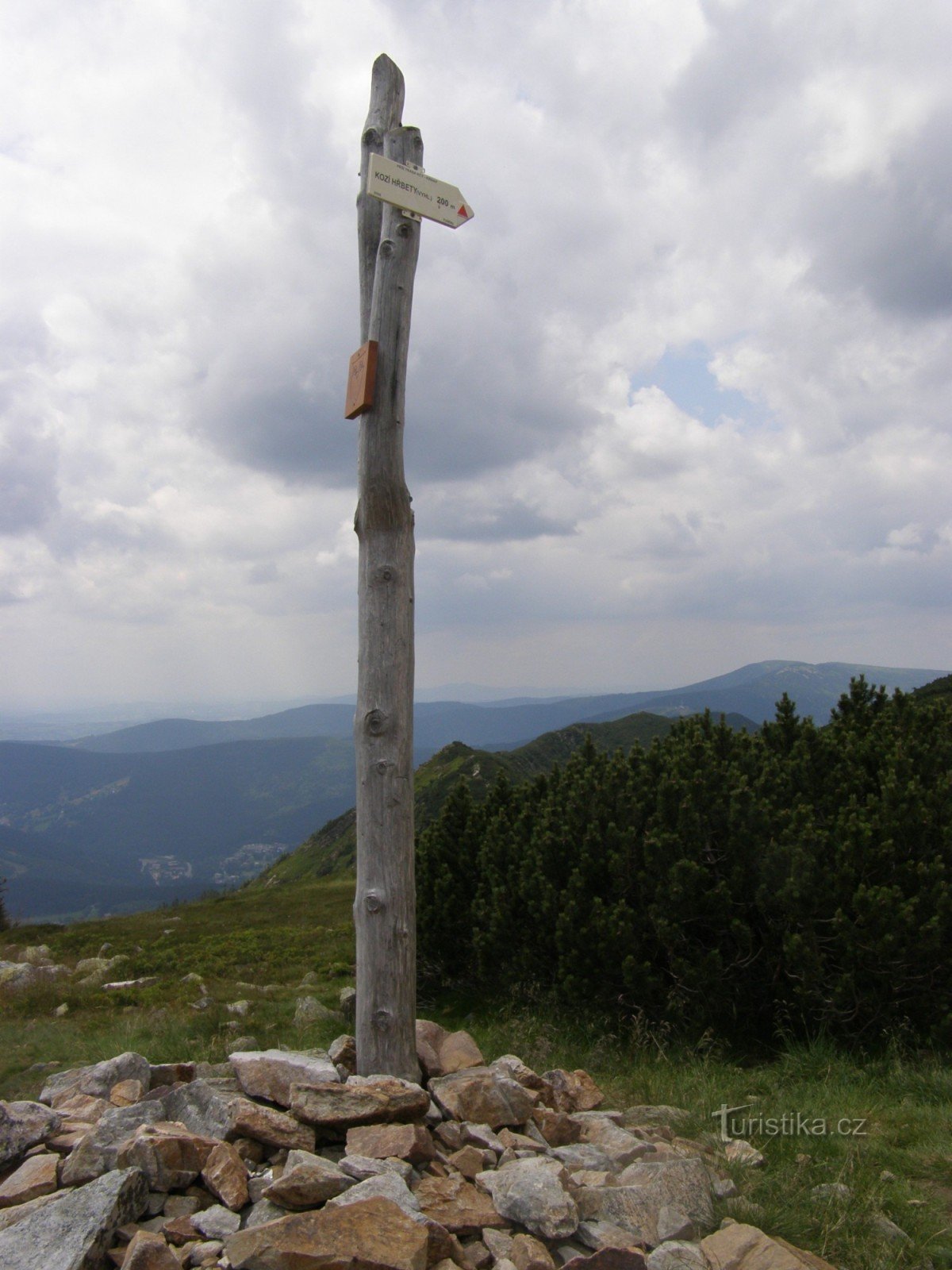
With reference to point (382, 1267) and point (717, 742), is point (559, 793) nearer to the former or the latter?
point (717, 742)

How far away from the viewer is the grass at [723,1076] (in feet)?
13.9

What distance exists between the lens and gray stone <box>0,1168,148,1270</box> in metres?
3.46

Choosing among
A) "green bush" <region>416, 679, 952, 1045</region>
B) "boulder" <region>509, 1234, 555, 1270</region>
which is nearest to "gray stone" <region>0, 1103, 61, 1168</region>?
"boulder" <region>509, 1234, 555, 1270</region>

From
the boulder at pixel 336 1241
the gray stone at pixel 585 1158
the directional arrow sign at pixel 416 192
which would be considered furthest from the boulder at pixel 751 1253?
the directional arrow sign at pixel 416 192

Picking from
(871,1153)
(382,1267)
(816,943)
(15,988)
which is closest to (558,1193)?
(382,1267)

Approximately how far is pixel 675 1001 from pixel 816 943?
4.89ft

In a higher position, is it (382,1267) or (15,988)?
(382,1267)

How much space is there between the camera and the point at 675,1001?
782 cm

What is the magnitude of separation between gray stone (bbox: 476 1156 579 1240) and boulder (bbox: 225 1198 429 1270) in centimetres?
58

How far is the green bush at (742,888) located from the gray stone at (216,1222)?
4.75 meters

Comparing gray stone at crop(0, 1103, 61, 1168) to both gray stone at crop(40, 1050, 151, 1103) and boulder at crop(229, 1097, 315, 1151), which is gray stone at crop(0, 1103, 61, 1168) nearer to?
gray stone at crop(40, 1050, 151, 1103)

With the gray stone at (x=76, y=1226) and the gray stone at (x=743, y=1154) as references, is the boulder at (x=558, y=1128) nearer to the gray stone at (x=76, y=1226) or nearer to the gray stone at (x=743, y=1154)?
the gray stone at (x=743, y=1154)

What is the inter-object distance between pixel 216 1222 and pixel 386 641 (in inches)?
147

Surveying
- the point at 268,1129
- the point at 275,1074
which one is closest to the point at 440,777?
the point at 275,1074
